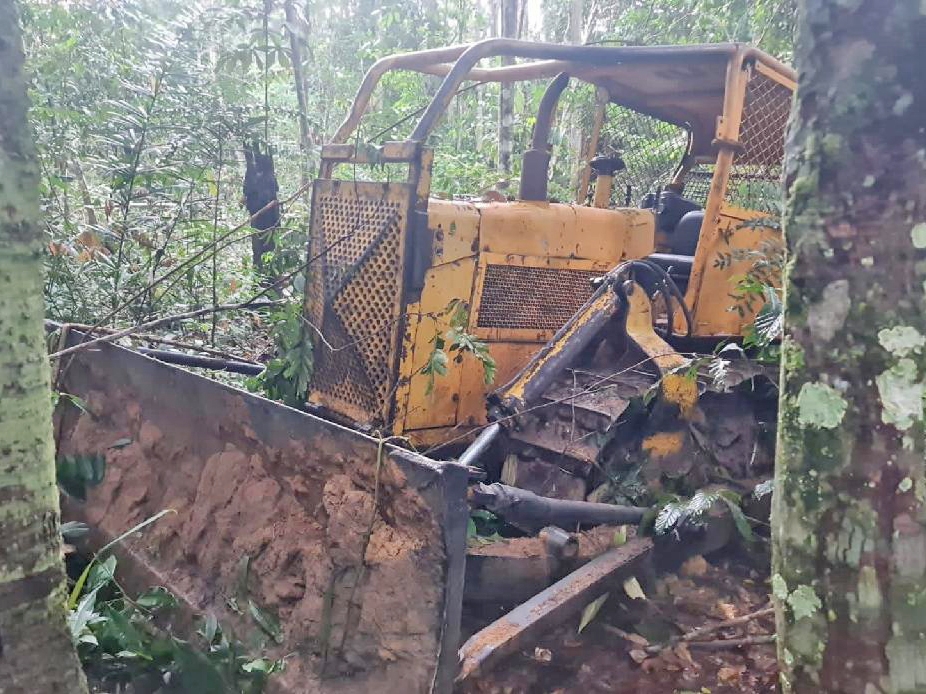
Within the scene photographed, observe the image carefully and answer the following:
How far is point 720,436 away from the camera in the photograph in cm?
362

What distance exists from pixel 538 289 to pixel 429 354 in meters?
0.79

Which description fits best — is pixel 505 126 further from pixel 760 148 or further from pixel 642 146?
pixel 760 148

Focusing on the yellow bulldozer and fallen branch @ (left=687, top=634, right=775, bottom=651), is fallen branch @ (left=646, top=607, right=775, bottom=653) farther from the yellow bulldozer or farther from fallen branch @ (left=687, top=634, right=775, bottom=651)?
the yellow bulldozer

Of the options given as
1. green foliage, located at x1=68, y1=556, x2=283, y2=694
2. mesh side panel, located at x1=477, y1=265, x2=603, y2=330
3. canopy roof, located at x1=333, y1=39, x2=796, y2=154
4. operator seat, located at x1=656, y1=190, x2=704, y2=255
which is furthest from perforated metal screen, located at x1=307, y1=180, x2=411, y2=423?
operator seat, located at x1=656, y1=190, x2=704, y2=255

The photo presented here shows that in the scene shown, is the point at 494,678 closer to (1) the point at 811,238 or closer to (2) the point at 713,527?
(2) the point at 713,527

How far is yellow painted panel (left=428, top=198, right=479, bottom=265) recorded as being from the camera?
3.40 meters

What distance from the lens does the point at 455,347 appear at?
10.5ft

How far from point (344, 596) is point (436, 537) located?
1.29 ft

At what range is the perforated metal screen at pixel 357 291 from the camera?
3377 mm

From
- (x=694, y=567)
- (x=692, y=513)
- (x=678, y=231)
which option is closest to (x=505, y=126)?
(x=678, y=231)

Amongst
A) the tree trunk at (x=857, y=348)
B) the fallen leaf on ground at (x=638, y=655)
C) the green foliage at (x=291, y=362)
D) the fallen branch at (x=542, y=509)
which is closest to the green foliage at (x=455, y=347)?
the fallen branch at (x=542, y=509)

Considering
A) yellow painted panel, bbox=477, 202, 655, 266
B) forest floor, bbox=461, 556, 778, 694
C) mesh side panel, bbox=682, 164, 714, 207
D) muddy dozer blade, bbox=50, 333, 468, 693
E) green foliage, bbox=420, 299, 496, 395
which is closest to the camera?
muddy dozer blade, bbox=50, 333, 468, 693

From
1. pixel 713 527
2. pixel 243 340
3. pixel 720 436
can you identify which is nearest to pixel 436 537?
pixel 713 527

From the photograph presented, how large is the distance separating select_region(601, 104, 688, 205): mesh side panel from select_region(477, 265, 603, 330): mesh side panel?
5.39 ft
